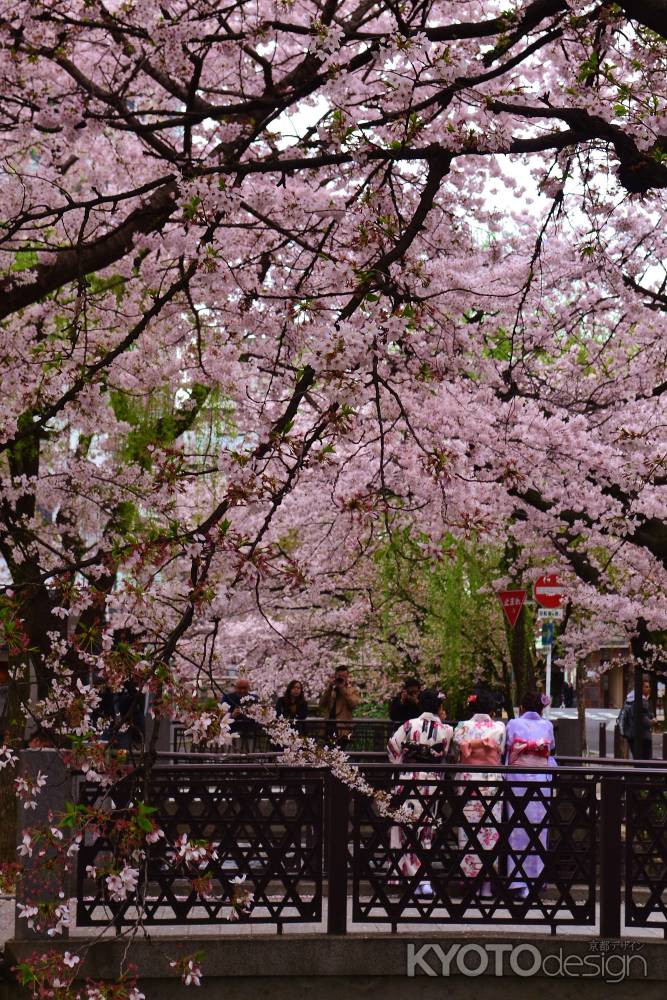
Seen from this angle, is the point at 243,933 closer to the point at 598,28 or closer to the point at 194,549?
the point at 194,549

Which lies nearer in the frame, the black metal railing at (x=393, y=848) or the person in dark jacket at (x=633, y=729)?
the black metal railing at (x=393, y=848)

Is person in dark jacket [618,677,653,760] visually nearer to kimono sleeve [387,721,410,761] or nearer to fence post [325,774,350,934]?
kimono sleeve [387,721,410,761]

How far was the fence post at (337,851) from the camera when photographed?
9.75 meters

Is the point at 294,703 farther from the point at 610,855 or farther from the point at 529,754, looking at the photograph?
the point at 610,855

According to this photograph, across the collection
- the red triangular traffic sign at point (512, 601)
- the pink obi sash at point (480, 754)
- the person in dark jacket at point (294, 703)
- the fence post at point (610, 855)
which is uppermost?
the red triangular traffic sign at point (512, 601)

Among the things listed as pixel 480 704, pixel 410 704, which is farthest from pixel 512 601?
pixel 480 704

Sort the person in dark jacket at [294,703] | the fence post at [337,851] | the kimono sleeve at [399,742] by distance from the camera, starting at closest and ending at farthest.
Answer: the fence post at [337,851], the kimono sleeve at [399,742], the person in dark jacket at [294,703]

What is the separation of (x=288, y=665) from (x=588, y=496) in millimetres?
13416

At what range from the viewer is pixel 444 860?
9.72 metres

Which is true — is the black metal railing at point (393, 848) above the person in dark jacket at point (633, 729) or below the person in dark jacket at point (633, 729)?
below

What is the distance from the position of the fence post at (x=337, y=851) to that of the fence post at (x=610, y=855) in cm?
184

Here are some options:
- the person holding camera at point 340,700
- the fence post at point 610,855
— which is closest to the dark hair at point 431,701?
the fence post at point 610,855

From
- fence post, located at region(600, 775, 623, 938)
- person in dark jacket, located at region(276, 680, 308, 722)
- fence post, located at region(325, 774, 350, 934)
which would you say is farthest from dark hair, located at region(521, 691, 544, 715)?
person in dark jacket, located at region(276, 680, 308, 722)

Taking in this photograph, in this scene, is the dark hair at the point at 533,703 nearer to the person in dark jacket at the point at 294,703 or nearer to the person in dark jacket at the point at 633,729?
the person in dark jacket at the point at 294,703
